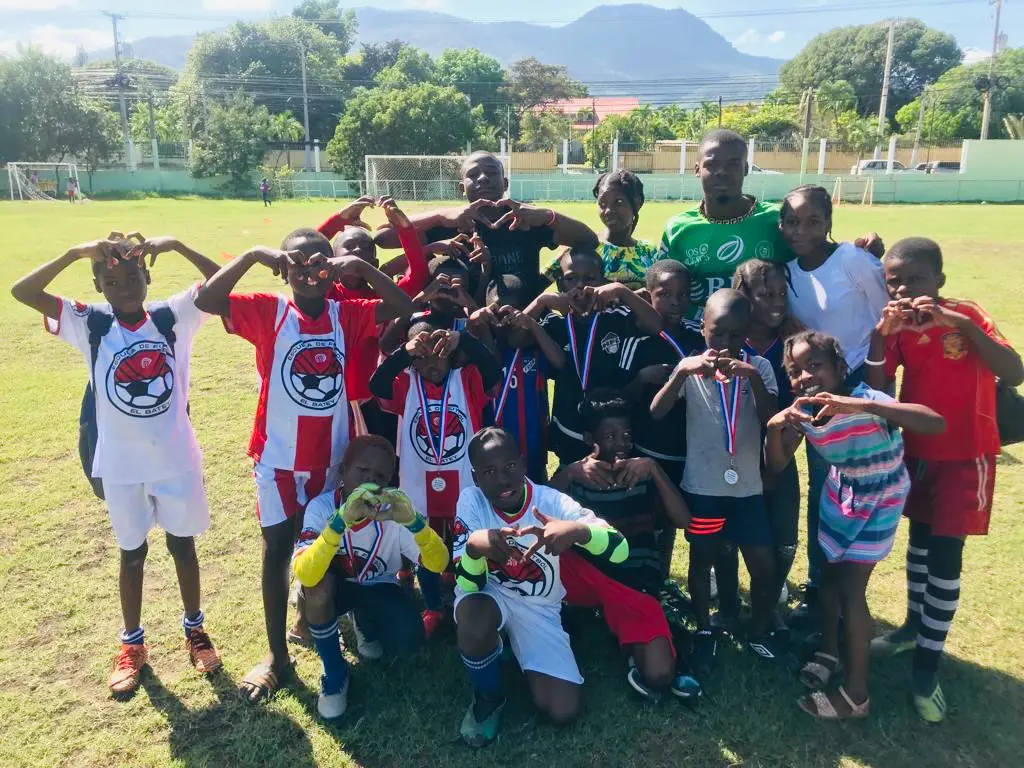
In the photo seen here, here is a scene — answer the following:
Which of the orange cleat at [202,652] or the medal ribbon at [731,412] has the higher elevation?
the medal ribbon at [731,412]

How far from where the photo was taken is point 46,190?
44.3 meters

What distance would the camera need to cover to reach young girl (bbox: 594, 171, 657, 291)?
407cm

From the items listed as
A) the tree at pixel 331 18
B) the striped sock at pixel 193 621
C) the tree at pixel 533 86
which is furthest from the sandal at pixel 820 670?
the tree at pixel 331 18

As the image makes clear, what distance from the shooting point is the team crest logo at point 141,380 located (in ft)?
11.2

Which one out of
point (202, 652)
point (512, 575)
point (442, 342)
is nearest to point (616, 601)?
point (512, 575)

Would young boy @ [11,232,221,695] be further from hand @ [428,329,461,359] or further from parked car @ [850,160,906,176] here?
parked car @ [850,160,906,176]

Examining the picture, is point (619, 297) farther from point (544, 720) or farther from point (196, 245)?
point (196, 245)

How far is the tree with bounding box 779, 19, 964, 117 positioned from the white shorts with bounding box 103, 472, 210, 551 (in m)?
85.8

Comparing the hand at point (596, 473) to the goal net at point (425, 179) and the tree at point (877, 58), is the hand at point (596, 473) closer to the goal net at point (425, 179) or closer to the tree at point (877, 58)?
the goal net at point (425, 179)

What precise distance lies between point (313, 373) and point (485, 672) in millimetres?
1532

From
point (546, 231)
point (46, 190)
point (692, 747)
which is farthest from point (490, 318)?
point (46, 190)

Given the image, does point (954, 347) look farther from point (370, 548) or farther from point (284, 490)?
point (284, 490)

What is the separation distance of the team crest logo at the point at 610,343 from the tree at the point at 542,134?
5458 centimetres

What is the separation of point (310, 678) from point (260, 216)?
2845 centimetres
